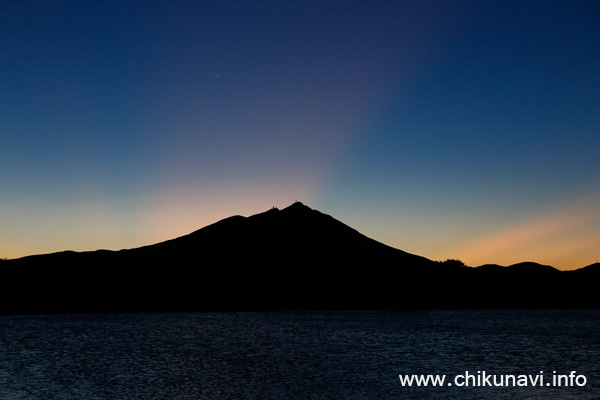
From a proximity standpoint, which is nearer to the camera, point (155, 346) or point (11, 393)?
point (11, 393)

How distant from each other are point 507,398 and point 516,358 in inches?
924

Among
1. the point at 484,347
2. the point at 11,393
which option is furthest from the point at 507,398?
the point at 484,347

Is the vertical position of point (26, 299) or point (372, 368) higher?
point (26, 299)

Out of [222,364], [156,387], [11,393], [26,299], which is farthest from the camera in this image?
[26,299]

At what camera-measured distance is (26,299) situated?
626ft

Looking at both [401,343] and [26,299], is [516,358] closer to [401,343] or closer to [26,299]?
[401,343]

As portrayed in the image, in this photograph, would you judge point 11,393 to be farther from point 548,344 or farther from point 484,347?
point 548,344

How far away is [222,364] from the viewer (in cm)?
4672

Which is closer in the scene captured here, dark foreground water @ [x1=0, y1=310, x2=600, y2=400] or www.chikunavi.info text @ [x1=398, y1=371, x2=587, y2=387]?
dark foreground water @ [x1=0, y1=310, x2=600, y2=400]

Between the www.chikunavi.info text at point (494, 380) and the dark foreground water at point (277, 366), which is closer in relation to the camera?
the dark foreground water at point (277, 366)

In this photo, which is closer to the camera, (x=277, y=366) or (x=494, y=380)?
(x=494, y=380)

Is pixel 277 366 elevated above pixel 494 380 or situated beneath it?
elevated above

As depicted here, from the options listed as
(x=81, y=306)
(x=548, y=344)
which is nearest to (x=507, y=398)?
(x=548, y=344)

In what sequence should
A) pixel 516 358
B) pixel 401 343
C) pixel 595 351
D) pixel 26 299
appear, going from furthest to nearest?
pixel 26 299
pixel 401 343
pixel 595 351
pixel 516 358
